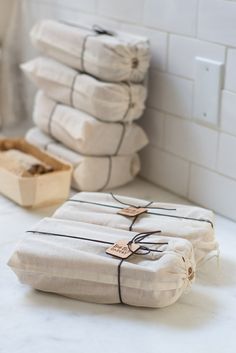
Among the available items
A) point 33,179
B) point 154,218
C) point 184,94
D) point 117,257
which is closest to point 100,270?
point 117,257

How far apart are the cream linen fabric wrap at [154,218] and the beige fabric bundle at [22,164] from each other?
0.17m

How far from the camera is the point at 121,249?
84 cm

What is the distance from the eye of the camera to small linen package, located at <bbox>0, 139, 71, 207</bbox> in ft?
3.65

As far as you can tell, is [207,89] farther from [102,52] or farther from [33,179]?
[33,179]

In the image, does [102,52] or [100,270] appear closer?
[100,270]

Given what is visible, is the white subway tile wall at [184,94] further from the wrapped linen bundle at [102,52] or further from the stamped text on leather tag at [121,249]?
the stamped text on leather tag at [121,249]

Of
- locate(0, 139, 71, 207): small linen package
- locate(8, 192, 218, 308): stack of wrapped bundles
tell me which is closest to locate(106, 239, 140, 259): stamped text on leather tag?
locate(8, 192, 218, 308): stack of wrapped bundles

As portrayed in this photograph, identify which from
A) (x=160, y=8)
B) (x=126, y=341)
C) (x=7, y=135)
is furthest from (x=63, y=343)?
(x=7, y=135)

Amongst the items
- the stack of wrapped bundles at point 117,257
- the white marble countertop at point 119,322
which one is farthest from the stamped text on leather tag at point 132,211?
the white marble countertop at point 119,322

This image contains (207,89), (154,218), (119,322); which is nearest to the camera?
(119,322)

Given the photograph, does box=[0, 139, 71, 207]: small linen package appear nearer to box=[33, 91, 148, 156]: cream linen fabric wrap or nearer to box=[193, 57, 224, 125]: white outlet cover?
box=[33, 91, 148, 156]: cream linen fabric wrap

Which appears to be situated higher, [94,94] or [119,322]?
[94,94]

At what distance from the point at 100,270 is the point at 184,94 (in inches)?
17.2

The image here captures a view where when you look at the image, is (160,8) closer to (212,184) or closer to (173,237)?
(212,184)
